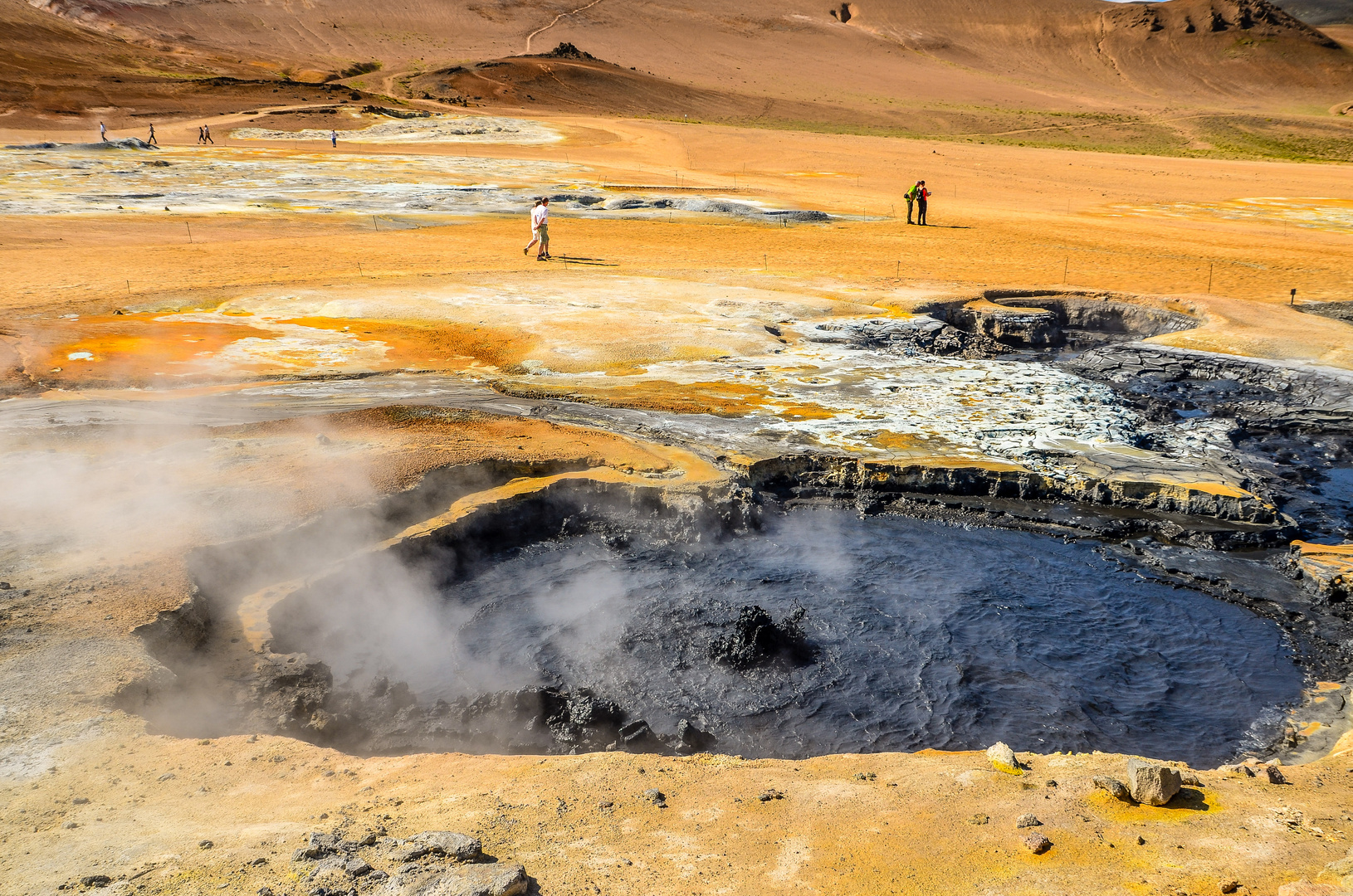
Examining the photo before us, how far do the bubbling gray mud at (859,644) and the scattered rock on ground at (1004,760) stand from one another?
112 cm

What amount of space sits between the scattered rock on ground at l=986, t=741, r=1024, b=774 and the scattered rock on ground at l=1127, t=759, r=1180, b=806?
0.52 metres

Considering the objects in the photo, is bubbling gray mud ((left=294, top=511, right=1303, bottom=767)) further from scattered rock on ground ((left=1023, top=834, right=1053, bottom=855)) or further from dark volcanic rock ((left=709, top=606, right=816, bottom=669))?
scattered rock on ground ((left=1023, top=834, right=1053, bottom=855))

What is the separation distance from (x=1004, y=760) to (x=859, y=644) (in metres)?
2.10

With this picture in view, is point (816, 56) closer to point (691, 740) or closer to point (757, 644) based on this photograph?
point (757, 644)

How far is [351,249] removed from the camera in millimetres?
18812

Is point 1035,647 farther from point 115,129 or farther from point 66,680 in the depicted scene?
point 115,129


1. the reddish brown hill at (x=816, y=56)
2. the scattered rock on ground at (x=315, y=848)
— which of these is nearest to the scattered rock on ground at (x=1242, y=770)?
the scattered rock on ground at (x=315, y=848)

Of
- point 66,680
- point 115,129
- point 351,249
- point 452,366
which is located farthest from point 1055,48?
point 66,680

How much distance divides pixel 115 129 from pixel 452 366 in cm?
4615

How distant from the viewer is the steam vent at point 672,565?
371 centimetres

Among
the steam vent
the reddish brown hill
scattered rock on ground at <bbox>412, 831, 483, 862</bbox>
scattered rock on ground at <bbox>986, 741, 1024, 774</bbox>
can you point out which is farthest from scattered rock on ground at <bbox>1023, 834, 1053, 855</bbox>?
the reddish brown hill

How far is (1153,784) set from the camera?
3.86 metres

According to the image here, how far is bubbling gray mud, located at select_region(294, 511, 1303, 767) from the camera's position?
18.8 ft

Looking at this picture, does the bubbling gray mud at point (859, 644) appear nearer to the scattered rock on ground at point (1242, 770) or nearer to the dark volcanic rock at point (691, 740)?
the dark volcanic rock at point (691, 740)
